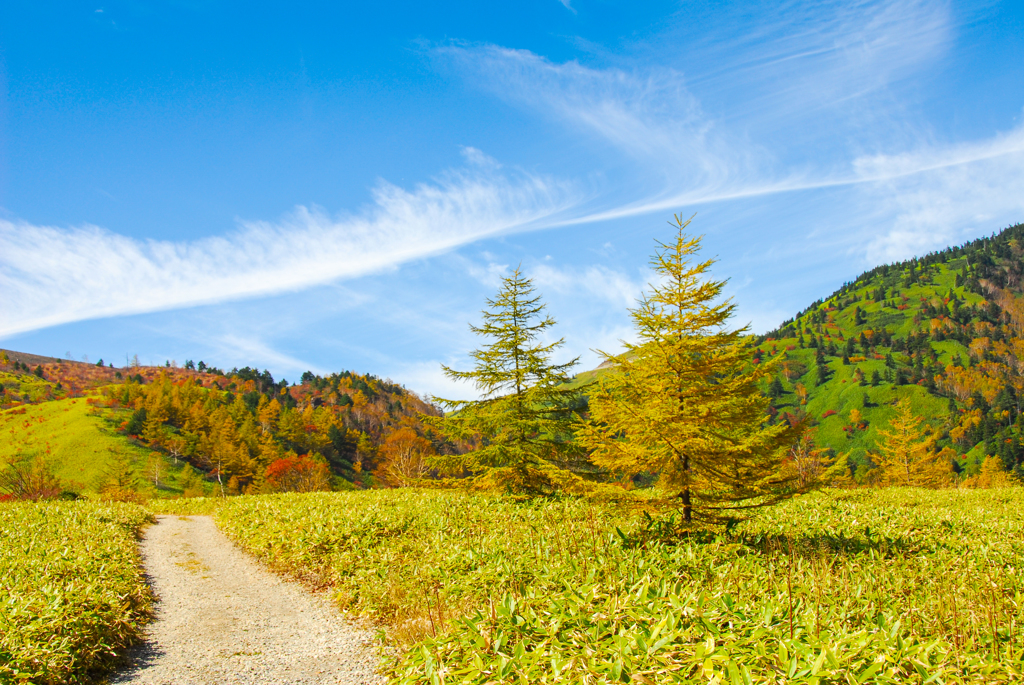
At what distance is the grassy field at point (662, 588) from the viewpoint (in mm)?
4129

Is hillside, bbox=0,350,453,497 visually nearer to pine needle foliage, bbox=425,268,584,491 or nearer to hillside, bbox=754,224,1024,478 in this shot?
pine needle foliage, bbox=425,268,584,491

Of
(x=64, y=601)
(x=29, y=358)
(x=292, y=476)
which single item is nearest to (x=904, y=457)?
(x=64, y=601)

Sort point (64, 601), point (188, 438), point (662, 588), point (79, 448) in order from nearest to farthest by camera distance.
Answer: point (662, 588)
point (64, 601)
point (79, 448)
point (188, 438)

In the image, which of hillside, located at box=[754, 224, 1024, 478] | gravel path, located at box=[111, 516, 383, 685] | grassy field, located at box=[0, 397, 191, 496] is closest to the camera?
gravel path, located at box=[111, 516, 383, 685]

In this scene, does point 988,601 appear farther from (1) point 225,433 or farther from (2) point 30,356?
(2) point 30,356

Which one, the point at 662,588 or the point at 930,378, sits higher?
the point at 930,378

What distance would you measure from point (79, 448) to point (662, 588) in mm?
89991

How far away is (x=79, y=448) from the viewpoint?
6975cm

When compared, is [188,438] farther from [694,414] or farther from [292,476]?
[694,414]

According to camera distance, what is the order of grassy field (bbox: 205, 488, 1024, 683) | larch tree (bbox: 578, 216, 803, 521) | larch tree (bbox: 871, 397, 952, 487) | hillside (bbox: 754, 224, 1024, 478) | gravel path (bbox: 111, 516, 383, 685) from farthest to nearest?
hillside (bbox: 754, 224, 1024, 478) → larch tree (bbox: 871, 397, 952, 487) → larch tree (bbox: 578, 216, 803, 521) → gravel path (bbox: 111, 516, 383, 685) → grassy field (bbox: 205, 488, 1024, 683)

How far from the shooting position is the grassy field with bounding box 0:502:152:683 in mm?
5125

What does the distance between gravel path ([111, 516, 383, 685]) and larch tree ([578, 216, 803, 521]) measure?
5530 millimetres

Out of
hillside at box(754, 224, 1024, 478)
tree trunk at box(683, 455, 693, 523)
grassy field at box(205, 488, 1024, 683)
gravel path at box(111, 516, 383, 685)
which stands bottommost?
gravel path at box(111, 516, 383, 685)

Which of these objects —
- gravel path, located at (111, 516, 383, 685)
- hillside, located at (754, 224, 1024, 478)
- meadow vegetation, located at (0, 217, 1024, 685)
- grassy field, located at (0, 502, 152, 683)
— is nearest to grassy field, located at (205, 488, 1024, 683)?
meadow vegetation, located at (0, 217, 1024, 685)
